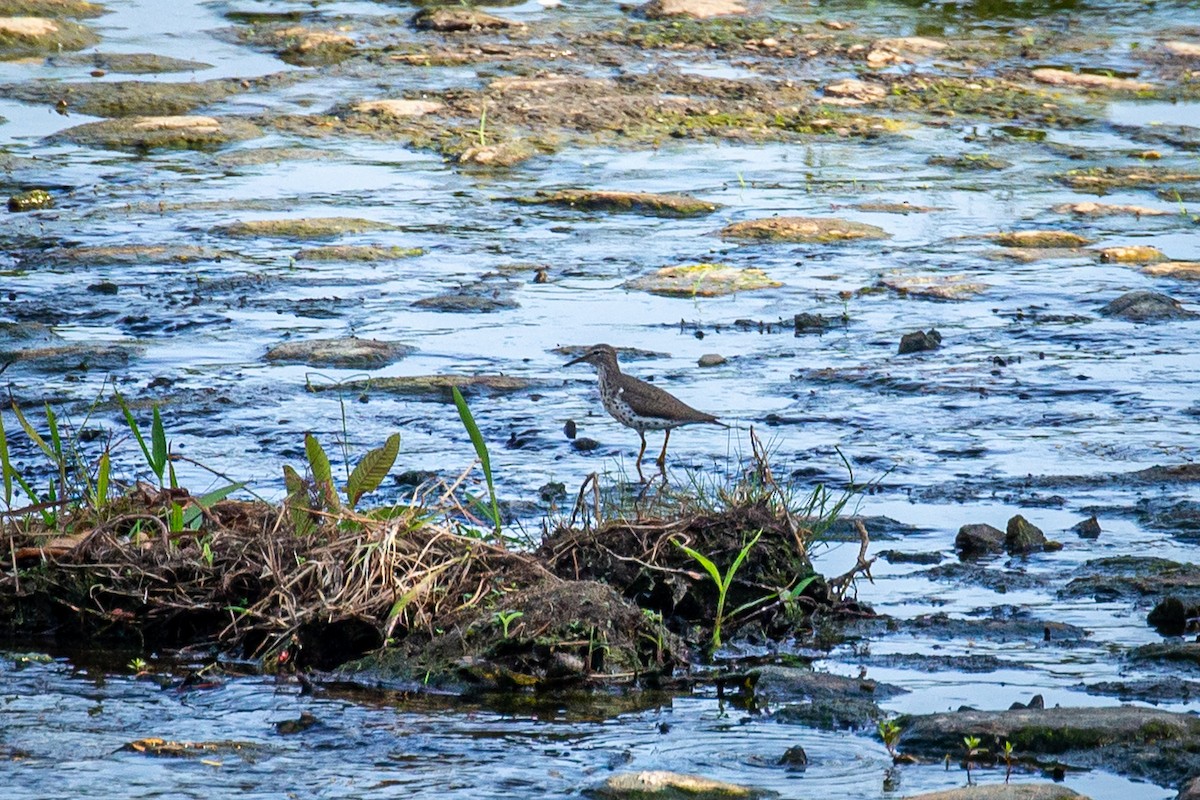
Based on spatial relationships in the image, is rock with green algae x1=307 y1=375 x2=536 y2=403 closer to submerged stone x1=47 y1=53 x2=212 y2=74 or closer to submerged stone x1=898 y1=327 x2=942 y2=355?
submerged stone x1=898 y1=327 x2=942 y2=355

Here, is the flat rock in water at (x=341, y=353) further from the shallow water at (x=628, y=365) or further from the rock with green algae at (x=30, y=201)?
the rock with green algae at (x=30, y=201)

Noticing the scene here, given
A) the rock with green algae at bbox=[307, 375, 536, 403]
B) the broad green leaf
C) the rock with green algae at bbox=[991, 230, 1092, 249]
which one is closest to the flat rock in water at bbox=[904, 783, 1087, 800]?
the broad green leaf

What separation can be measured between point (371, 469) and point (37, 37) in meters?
12.5

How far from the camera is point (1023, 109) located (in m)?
15.5

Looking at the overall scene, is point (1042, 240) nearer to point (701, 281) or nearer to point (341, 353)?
point (701, 281)

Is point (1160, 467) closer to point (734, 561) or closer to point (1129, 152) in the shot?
point (734, 561)

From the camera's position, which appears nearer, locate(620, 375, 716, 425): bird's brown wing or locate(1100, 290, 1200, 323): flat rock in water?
locate(620, 375, 716, 425): bird's brown wing

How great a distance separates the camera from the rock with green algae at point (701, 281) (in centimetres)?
1032

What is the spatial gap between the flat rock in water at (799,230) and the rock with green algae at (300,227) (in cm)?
221

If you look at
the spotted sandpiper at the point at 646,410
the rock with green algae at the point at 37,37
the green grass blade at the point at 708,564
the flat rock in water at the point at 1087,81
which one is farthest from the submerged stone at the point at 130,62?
the green grass blade at the point at 708,564

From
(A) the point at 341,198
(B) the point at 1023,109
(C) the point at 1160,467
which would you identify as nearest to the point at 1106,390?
A: (C) the point at 1160,467

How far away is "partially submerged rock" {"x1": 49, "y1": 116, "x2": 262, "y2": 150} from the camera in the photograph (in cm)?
1400

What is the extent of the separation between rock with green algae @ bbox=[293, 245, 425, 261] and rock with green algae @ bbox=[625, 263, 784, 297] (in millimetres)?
1494

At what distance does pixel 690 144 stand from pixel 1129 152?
3367mm
